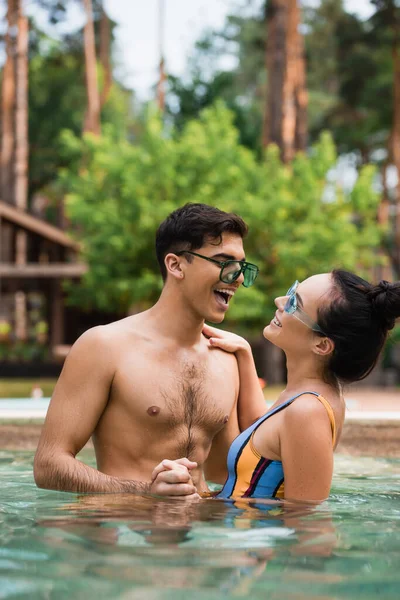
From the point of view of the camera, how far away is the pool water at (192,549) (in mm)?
2467

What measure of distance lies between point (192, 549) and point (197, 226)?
4.64 feet

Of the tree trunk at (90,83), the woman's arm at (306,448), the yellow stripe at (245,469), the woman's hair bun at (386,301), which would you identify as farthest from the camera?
the tree trunk at (90,83)

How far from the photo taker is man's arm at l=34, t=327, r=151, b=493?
3.61m

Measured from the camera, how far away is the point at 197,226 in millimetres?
3812

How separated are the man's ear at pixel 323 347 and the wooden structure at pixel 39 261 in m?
20.9

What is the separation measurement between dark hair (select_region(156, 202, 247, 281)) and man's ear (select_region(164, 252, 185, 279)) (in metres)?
0.03

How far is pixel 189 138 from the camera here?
20297 millimetres

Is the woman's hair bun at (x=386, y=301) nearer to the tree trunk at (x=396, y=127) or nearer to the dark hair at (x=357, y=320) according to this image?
the dark hair at (x=357, y=320)

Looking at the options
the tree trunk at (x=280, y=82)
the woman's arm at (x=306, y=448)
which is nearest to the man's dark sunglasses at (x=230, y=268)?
the woman's arm at (x=306, y=448)

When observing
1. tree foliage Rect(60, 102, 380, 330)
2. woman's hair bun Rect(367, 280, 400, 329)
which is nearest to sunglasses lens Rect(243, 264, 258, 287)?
woman's hair bun Rect(367, 280, 400, 329)

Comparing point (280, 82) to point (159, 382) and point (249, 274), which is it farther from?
point (159, 382)

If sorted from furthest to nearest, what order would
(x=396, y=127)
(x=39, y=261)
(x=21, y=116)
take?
(x=21, y=116) → (x=39, y=261) → (x=396, y=127)

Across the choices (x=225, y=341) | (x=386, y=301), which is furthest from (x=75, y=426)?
(x=386, y=301)

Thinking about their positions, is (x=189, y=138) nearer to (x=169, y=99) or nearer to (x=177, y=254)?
(x=169, y=99)
